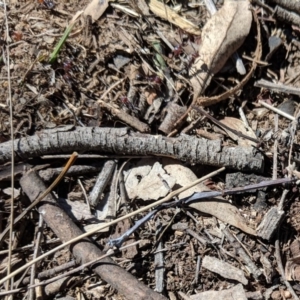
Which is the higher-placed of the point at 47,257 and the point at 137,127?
the point at 137,127

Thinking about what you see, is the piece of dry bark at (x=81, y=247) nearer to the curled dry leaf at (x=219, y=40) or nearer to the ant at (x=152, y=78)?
the ant at (x=152, y=78)

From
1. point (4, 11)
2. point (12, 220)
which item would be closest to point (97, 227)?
point (12, 220)

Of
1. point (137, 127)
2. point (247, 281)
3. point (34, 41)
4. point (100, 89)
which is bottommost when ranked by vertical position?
point (247, 281)

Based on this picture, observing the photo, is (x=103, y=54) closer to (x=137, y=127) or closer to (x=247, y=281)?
(x=137, y=127)

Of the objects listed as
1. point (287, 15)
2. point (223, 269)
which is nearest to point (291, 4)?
point (287, 15)

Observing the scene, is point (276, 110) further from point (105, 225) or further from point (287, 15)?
point (105, 225)

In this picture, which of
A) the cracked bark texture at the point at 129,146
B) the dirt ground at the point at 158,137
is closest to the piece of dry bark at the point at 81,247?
the dirt ground at the point at 158,137
